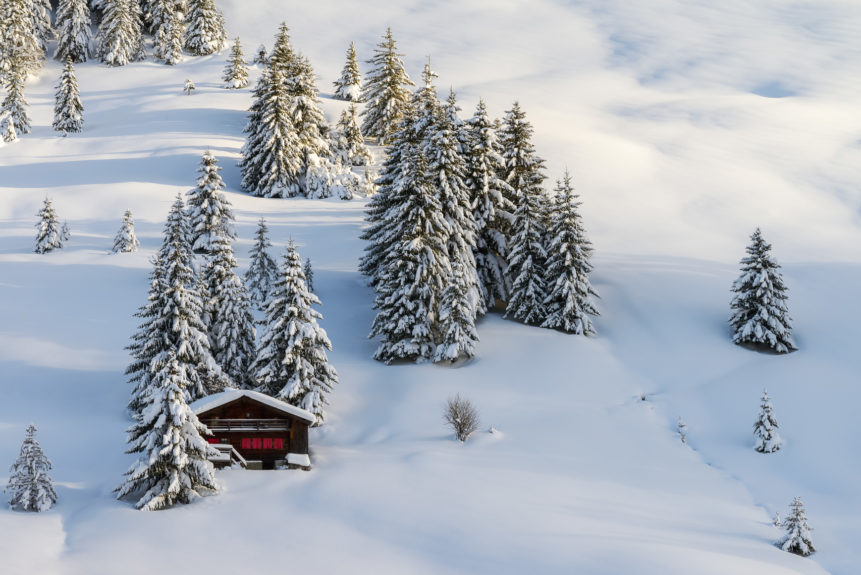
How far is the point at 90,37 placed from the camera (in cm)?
8675

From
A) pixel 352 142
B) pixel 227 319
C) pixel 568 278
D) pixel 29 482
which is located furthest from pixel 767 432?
pixel 352 142

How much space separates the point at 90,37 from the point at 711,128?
6902 cm

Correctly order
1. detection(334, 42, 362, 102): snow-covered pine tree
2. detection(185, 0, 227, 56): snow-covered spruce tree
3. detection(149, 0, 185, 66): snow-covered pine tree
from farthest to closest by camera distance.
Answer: detection(185, 0, 227, 56): snow-covered spruce tree
detection(149, 0, 185, 66): snow-covered pine tree
detection(334, 42, 362, 102): snow-covered pine tree

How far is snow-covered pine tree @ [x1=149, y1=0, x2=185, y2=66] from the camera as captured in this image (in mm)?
84250

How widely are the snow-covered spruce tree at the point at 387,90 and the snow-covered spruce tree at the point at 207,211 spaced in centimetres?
2218

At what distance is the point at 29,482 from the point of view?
72.8 feet

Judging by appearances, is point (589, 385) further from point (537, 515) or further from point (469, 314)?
point (537, 515)

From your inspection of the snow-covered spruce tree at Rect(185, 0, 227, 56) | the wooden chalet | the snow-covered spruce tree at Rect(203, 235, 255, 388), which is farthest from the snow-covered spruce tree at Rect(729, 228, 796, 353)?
the snow-covered spruce tree at Rect(185, 0, 227, 56)

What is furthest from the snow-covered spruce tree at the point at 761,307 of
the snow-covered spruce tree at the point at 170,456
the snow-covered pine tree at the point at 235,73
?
the snow-covered pine tree at the point at 235,73

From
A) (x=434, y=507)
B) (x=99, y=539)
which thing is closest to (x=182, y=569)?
(x=99, y=539)

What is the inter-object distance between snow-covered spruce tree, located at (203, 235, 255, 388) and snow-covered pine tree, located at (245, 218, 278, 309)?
742cm

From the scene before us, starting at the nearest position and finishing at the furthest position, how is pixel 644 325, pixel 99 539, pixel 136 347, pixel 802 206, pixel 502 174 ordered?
pixel 99 539 → pixel 136 347 → pixel 644 325 → pixel 502 174 → pixel 802 206

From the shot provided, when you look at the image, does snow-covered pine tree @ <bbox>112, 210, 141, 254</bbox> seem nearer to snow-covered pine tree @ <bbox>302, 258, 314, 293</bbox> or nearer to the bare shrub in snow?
snow-covered pine tree @ <bbox>302, 258, 314, 293</bbox>

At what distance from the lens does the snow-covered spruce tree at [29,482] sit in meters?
22.2
